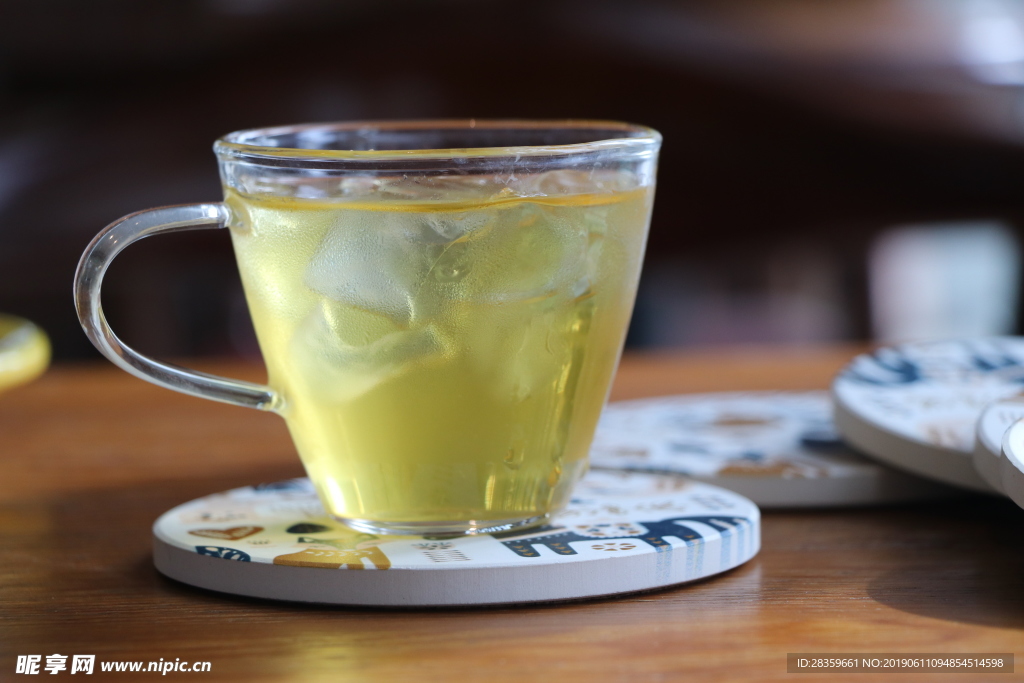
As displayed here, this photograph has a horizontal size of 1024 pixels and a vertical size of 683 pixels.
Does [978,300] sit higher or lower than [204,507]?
lower

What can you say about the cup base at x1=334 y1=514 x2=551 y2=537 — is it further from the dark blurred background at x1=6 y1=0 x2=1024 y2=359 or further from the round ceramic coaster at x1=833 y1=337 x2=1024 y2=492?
the dark blurred background at x1=6 y1=0 x2=1024 y2=359

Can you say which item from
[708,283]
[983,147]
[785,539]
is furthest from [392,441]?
[983,147]

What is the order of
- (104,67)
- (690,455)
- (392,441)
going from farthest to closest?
(104,67) < (690,455) < (392,441)

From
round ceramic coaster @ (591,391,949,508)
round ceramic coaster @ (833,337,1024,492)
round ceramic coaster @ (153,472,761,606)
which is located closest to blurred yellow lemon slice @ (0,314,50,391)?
round ceramic coaster @ (153,472,761,606)

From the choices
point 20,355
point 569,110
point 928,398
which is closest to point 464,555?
point 928,398

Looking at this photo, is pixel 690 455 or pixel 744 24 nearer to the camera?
pixel 690 455

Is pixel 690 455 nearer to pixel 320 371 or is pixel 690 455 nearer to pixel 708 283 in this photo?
pixel 320 371
